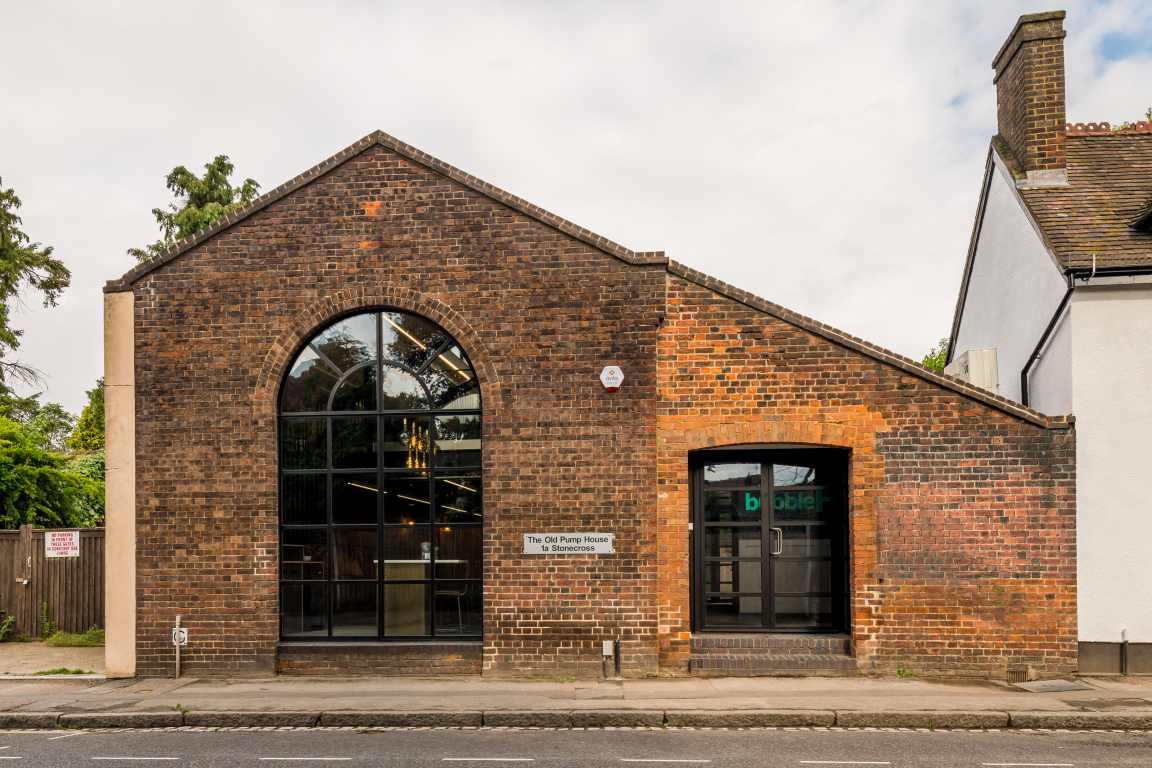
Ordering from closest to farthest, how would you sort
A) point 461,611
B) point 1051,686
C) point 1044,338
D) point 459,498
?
point 1051,686
point 461,611
point 459,498
point 1044,338

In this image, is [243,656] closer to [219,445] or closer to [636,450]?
[219,445]

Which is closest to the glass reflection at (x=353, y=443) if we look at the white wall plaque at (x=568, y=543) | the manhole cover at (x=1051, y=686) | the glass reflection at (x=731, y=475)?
the white wall plaque at (x=568, y=543)

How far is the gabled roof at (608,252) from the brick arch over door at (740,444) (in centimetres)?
94

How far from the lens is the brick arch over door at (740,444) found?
924cm

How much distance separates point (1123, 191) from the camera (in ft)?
36.3

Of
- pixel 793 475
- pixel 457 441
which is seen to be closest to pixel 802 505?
pixel 793 475

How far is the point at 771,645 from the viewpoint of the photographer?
31.2ft

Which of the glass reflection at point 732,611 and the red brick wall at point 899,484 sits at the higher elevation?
the red brick wall at point 899,484

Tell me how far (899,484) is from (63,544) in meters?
12.7

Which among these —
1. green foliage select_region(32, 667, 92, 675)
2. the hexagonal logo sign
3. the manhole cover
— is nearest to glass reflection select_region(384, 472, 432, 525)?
the hexagonal logo sign

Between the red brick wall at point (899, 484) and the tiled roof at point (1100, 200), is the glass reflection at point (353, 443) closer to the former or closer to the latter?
the red brick wall at point (899, 484)

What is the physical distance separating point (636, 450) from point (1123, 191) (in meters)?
8.40

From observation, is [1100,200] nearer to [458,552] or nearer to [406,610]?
[458,552]

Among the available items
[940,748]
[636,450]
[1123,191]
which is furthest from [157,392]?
[1123,191]
